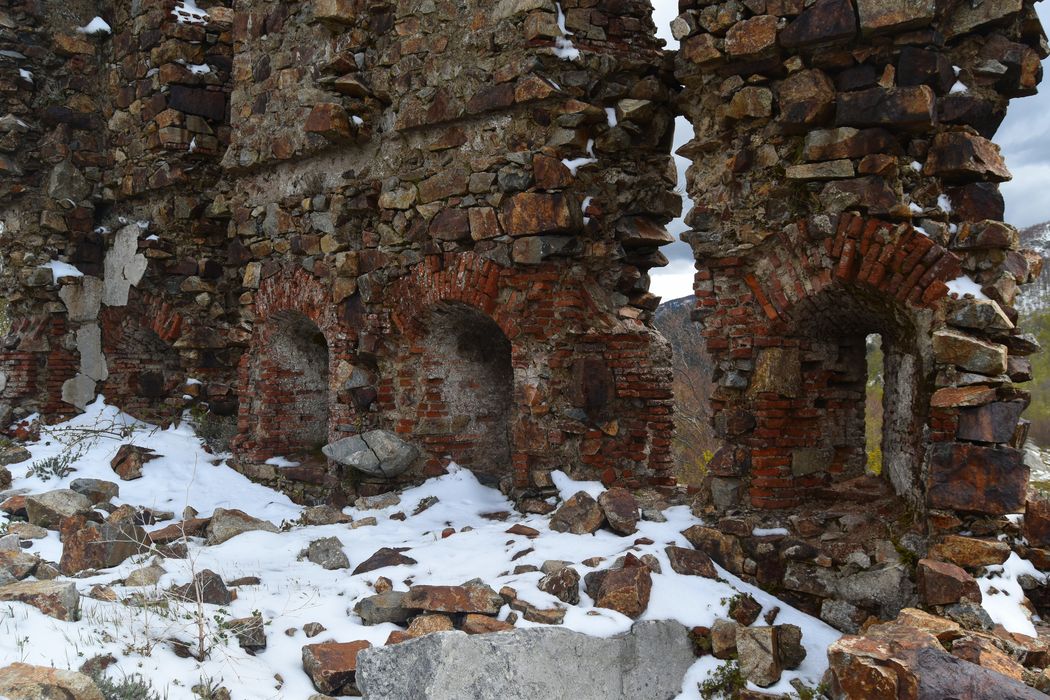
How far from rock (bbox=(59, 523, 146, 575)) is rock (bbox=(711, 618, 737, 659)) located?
358 cm

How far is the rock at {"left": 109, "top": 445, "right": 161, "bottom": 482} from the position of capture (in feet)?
25.5

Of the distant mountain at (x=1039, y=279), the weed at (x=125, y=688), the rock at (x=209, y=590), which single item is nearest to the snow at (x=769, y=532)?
the rock at (x=209, y=590)

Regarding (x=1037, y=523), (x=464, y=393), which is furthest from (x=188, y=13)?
(x=1037, y=523)

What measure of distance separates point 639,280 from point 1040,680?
13.8 ft

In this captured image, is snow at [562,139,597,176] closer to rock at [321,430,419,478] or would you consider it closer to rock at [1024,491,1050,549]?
rock at [321,430,419,478]

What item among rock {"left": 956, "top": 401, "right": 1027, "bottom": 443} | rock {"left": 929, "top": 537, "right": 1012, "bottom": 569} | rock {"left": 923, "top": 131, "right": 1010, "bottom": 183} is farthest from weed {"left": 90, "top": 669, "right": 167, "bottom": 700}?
rock {"left": 923, "top": 131, "right": 1010, "bottom": 183}

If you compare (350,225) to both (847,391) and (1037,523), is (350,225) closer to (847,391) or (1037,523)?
(847,391)

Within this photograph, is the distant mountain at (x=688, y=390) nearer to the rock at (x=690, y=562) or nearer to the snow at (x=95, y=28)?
the rock at (x=690, y=562)

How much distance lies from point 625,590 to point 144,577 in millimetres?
2956

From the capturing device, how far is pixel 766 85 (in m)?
5.33

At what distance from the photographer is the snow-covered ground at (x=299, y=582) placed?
3859mm

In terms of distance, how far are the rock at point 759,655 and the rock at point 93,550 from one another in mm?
3730

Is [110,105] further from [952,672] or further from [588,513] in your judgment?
[952,672]

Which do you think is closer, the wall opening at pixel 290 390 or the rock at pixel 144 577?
the rock at pixel 144 577
